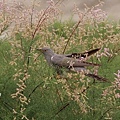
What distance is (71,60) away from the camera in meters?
3.81

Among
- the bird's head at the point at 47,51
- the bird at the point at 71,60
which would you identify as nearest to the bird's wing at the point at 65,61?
the bird at the point at 71,60

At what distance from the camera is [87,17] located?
4.46 metres

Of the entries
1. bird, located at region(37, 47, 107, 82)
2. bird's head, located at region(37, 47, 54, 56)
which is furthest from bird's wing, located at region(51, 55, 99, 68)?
bird's head, located at region(37, 47, 54, 56)

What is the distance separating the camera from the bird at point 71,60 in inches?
148

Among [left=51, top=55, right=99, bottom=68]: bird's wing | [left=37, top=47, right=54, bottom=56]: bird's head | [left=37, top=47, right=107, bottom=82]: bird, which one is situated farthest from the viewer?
[left=37, top=47, right=54, bottom=56]: bird's head

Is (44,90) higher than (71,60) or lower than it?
lower

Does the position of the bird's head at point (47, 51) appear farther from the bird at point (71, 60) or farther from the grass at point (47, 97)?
the grass at point (47, 97)

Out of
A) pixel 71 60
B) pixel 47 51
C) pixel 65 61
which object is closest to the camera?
pixel 71 60

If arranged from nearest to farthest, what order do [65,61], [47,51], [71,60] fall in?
[71,60], [65,61], [47,51]

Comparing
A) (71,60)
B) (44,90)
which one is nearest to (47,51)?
(44,90)

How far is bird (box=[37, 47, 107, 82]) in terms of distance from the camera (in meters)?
3.75

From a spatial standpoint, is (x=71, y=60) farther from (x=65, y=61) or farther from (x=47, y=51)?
(x=47, y=51)

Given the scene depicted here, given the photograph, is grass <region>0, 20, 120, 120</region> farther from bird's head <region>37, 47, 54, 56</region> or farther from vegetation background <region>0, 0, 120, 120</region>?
bird's head <region>37, 47, 54, 56</region>

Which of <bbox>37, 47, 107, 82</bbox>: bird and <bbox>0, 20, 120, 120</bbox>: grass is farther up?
<bbox>37, 47, 107, 82</bbox>: bird
